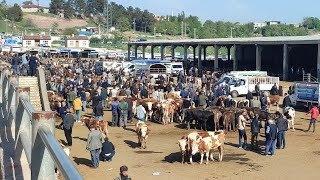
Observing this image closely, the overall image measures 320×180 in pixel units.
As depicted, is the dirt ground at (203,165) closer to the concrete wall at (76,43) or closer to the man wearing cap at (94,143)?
the man wearing cap at (94,143)

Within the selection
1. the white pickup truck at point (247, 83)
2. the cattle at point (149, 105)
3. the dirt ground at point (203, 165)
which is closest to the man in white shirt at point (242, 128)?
the dirt ground at point (203, 165)

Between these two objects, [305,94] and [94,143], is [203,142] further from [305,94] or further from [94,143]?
[305,94]

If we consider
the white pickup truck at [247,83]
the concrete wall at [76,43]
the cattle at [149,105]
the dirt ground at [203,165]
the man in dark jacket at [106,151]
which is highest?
the concrete wall at [76,43]

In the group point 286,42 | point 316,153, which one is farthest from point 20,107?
point 286,42

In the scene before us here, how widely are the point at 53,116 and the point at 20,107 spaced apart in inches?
77.7

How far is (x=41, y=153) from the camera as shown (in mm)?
3596

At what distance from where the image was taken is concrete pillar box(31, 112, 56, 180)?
11.4 ft

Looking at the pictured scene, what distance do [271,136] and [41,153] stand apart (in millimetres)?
14933

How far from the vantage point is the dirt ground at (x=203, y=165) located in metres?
15.5

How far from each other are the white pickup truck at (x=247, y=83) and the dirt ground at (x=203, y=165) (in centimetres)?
1497

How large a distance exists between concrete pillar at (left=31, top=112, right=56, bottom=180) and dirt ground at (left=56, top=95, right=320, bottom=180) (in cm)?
1153

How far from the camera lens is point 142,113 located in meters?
22.8

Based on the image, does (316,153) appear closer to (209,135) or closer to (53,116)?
(209,135)

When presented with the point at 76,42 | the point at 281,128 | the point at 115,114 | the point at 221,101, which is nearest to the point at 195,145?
the point at 281,128
